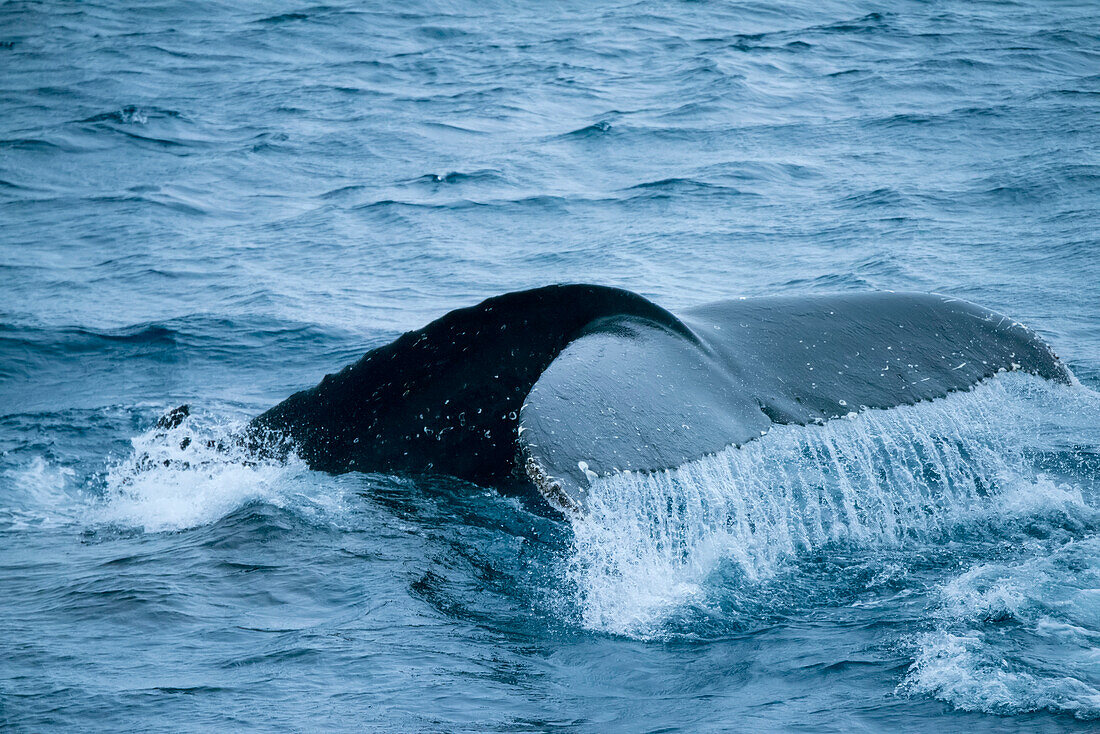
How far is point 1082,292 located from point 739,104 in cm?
857

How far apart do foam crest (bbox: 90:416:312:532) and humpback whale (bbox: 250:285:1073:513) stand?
438 mm

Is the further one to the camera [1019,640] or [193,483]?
[193,483]

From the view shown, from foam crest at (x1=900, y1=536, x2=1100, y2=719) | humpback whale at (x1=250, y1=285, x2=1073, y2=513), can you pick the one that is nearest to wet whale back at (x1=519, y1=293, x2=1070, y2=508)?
humpback whale at (x1=250, y1=285, x2=1073, y2=513)

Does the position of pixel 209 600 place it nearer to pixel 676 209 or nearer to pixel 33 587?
pixel 33 587

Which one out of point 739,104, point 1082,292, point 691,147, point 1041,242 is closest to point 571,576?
point 1082,292

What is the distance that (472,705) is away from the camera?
3463 mm

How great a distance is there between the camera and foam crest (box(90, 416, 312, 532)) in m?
5.00

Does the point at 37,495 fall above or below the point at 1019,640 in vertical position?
below

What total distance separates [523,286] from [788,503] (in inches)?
213

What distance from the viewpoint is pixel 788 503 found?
526 centimetres

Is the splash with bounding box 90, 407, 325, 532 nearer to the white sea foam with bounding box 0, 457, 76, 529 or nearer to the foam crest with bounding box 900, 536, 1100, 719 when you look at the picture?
the white sea foam with bounding box 0, 457, 76, 529

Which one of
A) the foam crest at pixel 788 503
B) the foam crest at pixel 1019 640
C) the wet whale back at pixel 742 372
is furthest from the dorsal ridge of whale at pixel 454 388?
the foam crest at pixel 1019 640

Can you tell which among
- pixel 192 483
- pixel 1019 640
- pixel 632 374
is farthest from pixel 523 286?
pixel 1019 640

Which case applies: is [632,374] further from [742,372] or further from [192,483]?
[192,483]
